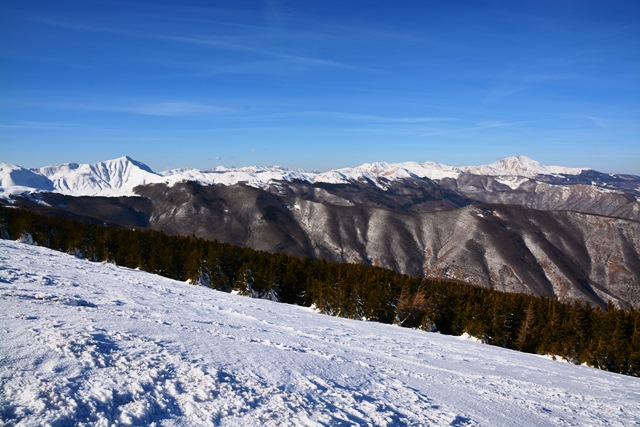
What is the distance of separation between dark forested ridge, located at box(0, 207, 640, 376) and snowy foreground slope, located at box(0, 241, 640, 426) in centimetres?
2586

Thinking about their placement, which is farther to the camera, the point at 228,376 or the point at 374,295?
the point at 374,295

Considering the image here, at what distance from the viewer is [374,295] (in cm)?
5669

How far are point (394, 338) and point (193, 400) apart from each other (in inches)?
845

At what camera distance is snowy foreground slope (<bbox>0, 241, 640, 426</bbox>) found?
930cm

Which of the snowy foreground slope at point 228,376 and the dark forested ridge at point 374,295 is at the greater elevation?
the snowy foreground slope at point 228,376

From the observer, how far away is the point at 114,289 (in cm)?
2681

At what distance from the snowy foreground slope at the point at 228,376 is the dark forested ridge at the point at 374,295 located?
25.9 meters

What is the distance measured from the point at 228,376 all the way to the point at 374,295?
46.8 meters

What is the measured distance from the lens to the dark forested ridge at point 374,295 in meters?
46.8

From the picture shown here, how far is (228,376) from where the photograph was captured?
39.3ft

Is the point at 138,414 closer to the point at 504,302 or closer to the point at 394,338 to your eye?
the point at 394,338

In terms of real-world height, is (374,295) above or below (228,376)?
below

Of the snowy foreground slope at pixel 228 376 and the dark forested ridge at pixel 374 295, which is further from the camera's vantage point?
the dark forested ridge at pixel 374 295

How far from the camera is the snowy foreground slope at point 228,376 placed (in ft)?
30.5
